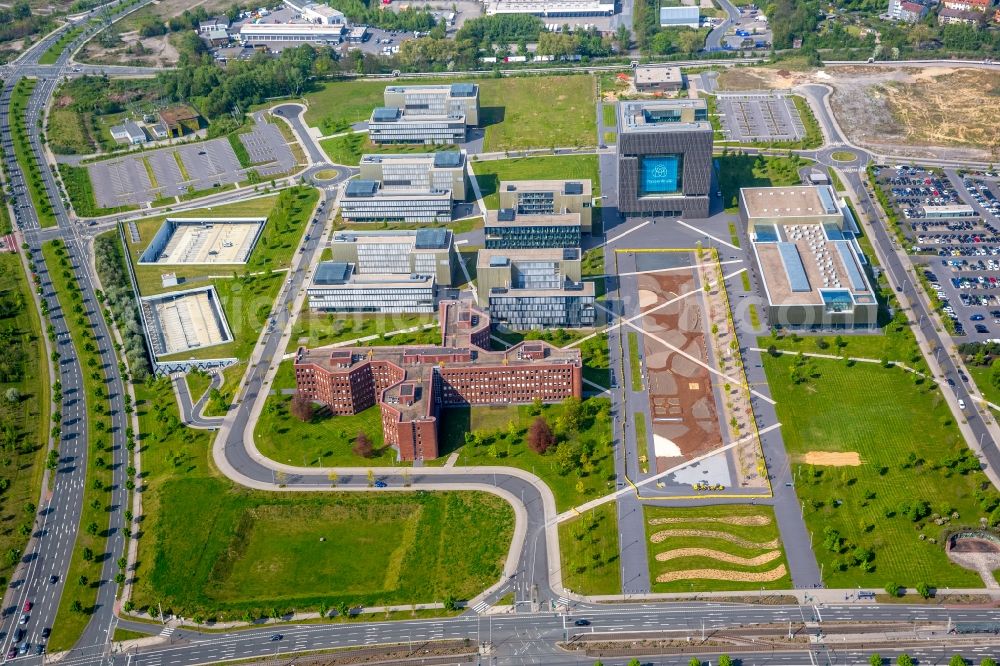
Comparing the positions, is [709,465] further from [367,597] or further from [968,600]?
[367,597]

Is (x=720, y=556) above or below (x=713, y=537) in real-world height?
below

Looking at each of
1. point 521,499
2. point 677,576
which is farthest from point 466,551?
point 677,576

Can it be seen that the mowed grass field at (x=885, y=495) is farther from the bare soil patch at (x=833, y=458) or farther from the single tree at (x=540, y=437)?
the single tree at (x=540, y=437)

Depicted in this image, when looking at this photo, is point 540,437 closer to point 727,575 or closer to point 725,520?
point 725,520

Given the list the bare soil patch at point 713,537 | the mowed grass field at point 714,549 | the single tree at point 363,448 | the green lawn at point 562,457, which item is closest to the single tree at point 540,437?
Answer: the green lawn at point 562,457

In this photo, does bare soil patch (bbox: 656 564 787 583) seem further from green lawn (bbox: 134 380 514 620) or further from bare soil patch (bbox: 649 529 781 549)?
green lawn (bbox: 134 380 514 620)

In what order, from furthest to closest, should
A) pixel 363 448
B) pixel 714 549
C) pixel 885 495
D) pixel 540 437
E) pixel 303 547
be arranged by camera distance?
pixel 363 448
pixel 540 437
pixel 885 495
pixel 303 547
pixel 714 549

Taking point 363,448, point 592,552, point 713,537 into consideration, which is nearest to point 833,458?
point 713,537
